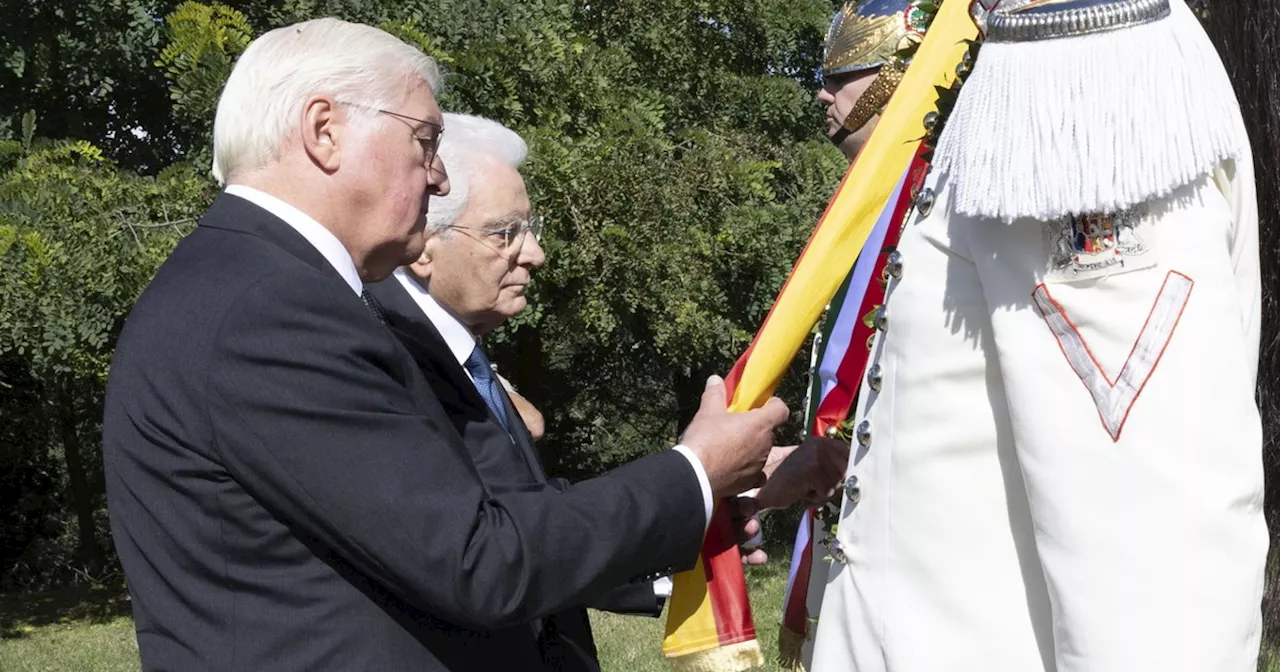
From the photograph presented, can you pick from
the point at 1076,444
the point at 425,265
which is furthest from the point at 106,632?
the point at 1076,444

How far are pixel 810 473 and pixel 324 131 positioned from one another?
1240 millimetres

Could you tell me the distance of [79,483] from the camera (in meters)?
16.3

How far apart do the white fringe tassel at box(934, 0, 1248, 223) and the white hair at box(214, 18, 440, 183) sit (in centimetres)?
90

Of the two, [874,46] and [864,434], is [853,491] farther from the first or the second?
[874,46]

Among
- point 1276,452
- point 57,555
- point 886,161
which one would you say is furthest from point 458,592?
point 57,555

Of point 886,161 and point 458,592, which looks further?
point 886,161

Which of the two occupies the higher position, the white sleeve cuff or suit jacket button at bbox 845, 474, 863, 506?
suit jacket button at bbox 845, 474, 863, 506

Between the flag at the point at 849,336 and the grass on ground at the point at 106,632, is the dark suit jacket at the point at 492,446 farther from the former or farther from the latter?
the grass on ground at the point at 106,632

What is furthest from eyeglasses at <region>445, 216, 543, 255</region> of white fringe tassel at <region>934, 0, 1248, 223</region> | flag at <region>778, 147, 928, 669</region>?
white fringe tassel at <region>934, 0, 1248, 223</region>

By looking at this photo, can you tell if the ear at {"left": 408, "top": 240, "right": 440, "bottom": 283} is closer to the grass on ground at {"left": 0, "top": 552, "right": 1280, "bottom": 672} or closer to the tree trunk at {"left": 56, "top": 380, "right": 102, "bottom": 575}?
the grass on ground at {"left": 0, "top": 552, "right": 1280, "bottom": 672}

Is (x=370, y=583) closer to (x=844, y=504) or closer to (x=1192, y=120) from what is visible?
(x=844, y=504)

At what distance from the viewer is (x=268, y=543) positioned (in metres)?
1.99

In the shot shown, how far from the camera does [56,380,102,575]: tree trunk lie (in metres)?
15.6

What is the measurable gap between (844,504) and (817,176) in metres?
9.59
